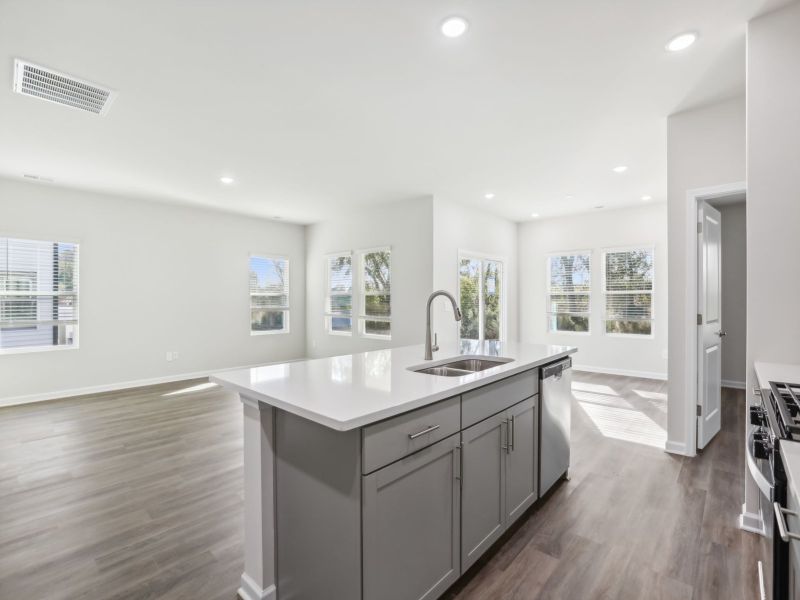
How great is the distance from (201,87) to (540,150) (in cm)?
311

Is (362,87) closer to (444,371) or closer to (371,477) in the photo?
(444,371)

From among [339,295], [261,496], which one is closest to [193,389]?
[339,295]

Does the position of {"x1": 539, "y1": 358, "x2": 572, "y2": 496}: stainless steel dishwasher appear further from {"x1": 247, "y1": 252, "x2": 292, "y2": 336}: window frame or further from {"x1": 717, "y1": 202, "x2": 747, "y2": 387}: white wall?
{"x1": 247, "y1": 252, "x2": 292, "y2": 336}: window frame

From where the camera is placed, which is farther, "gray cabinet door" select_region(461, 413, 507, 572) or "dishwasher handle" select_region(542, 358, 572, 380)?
"dishwasher handle" select_region(542, 358, 572, 380)

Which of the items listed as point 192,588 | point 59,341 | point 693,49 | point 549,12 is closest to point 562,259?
point 693,49

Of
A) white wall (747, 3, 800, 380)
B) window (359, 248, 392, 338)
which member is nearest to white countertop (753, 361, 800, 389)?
white wall (747, 3, 800, 380)

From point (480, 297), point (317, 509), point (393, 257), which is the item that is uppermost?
point (393, 257)

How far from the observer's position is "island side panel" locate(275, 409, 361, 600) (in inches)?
49.0

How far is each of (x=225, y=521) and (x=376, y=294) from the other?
4551 millimetres

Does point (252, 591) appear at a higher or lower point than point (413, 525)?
lower

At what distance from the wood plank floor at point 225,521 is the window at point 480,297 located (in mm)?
2851

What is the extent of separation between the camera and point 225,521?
2.24 meters

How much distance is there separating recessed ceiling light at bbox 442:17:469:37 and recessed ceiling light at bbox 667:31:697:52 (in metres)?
1.26

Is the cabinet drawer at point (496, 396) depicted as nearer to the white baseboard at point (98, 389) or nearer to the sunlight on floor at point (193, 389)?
the white baseboard at point (98, 389)
